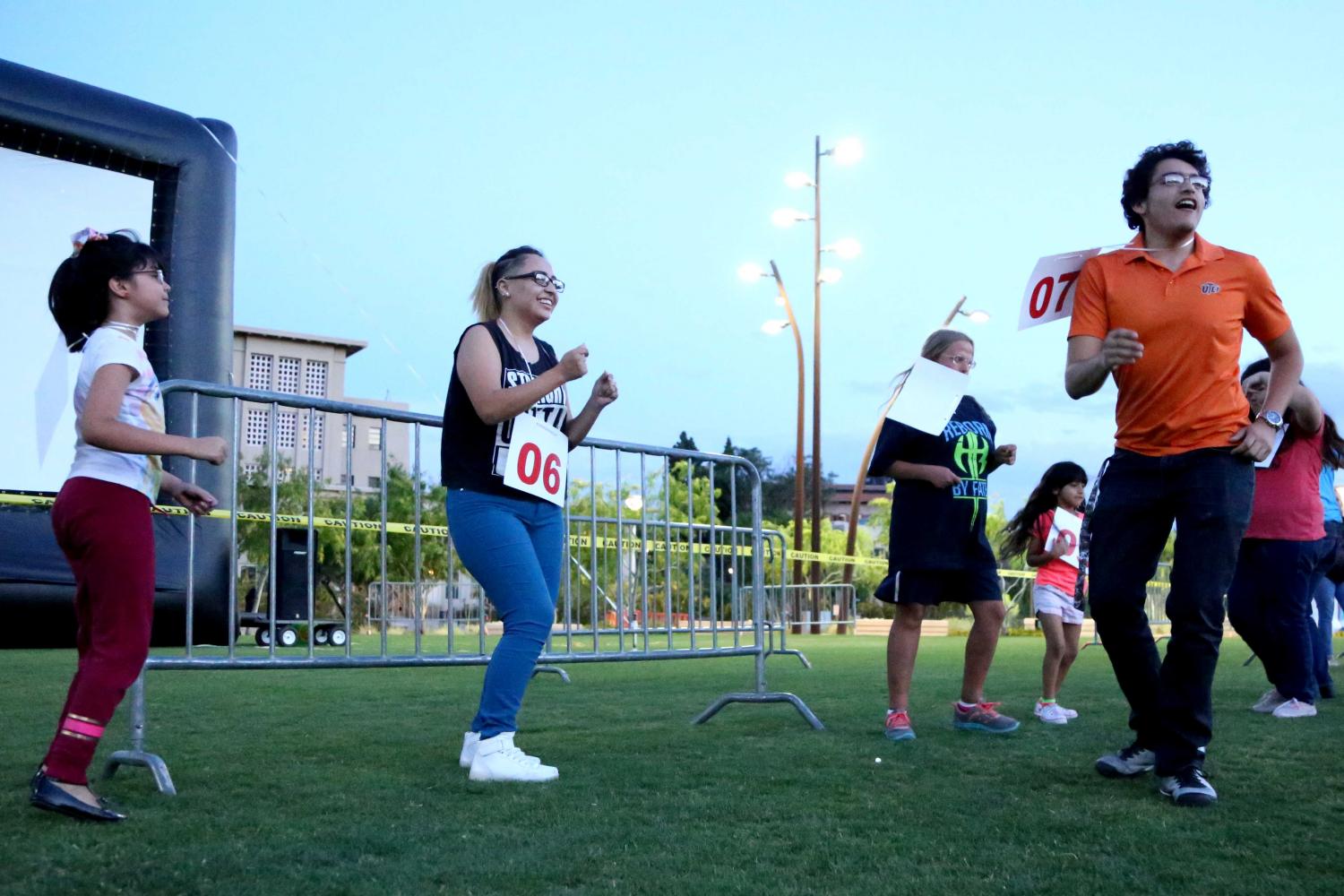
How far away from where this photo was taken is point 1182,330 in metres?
3.63

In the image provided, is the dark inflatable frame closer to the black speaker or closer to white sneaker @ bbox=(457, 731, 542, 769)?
the black speaker

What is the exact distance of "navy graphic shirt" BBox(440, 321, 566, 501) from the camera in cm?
393

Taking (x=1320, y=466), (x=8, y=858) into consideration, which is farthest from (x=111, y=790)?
(x=1320, y=466)

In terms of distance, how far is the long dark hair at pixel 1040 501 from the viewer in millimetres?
6336

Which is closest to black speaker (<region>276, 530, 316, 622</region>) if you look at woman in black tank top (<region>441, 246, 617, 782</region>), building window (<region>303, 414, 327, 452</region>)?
building window (<region>303, 414, 327, 452</region>)

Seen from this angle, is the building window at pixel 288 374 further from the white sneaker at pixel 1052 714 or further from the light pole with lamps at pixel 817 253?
the white sneaker at pixel 1052 714

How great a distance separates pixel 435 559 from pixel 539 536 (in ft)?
37.1

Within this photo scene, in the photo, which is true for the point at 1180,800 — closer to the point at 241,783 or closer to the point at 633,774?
the point at 633,774

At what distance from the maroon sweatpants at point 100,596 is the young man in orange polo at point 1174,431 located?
8.95ft

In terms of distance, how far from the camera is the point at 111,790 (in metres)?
3.52

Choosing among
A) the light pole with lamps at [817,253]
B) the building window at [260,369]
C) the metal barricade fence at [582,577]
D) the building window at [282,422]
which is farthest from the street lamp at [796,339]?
the building window at [260,369]

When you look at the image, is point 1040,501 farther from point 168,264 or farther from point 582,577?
point 168,264

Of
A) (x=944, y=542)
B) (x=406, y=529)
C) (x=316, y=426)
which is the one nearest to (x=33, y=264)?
(x=406, y=529)

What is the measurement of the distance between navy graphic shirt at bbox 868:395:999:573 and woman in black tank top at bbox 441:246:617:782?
4.92ft
